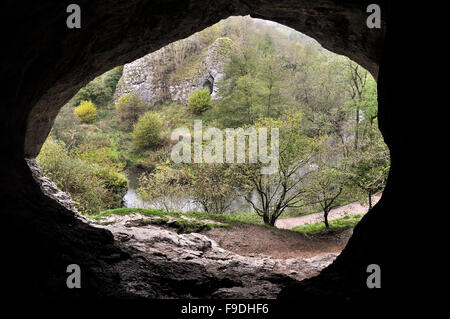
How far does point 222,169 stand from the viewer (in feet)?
55.0

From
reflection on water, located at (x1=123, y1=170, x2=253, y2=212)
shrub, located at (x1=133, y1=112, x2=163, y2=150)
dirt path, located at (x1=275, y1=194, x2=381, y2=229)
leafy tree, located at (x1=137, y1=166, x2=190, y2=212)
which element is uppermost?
shrub, located at (x1=133, y1=112, x2=163, y2=150)

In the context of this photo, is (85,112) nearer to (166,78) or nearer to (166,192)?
(166,78)

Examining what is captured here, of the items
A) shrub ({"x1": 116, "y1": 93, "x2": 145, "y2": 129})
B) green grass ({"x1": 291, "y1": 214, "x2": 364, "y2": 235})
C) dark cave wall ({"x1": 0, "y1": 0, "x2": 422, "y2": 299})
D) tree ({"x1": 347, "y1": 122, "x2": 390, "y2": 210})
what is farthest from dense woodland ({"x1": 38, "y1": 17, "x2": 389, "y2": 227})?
dark cave wall ({"x1": 0, "y1": 0, "x2": 422, "y2": 299})

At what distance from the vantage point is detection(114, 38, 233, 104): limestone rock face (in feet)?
142

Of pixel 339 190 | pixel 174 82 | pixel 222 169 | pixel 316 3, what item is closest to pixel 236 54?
pixel 174 82

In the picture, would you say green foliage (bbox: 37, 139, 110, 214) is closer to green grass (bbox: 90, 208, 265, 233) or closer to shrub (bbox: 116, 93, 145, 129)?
green grass (bbox: 90, 208, 265, 233)

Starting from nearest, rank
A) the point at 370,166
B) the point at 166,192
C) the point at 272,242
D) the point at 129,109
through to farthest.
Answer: the point at 272,242
the point at 370,166
the point at 166,192
the point at 129,109

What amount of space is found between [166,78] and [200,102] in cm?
1133

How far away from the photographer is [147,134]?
32.6m

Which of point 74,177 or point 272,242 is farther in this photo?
point 74,177

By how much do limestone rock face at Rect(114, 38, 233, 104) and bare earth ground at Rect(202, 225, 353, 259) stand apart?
32533mm

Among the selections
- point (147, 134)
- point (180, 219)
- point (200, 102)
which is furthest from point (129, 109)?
point (180, 219)
